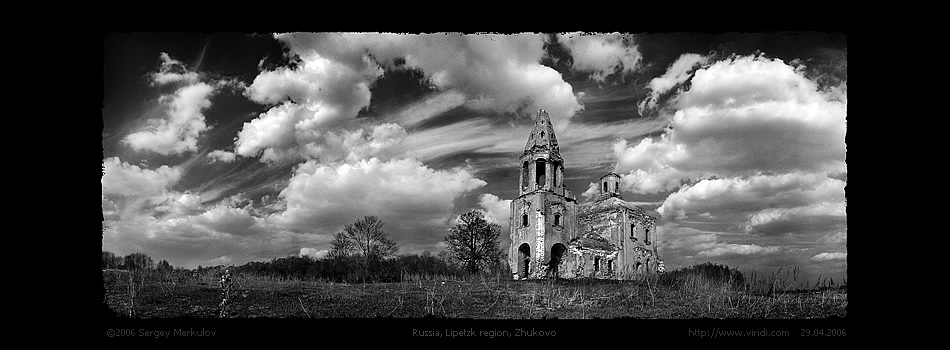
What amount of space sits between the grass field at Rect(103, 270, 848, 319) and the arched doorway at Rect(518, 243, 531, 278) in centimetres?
1384

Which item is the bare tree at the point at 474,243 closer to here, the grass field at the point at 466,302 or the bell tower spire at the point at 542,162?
the bell tower spire at the point at 542,162

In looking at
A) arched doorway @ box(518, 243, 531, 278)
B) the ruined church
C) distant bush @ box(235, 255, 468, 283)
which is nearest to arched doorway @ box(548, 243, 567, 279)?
the ruined church

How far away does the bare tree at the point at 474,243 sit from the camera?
89.0 feet

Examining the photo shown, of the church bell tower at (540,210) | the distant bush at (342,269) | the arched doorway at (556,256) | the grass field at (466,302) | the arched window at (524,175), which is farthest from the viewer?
the arched window at (524,175)

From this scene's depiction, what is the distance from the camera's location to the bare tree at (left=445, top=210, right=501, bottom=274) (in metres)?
27.1

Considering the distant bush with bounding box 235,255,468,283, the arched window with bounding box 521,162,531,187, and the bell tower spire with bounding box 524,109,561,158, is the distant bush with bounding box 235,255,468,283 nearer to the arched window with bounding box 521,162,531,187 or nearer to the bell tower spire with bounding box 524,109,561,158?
the arched window with bounding box 521,162,531,187

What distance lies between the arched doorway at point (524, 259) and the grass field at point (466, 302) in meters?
13.8

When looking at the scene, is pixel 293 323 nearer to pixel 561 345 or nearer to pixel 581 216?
pixel 561 345

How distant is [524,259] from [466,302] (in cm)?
1594

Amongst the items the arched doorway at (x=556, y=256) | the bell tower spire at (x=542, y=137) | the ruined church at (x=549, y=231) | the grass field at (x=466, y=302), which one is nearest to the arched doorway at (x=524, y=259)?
the ruined church at (x=549, y=231)
